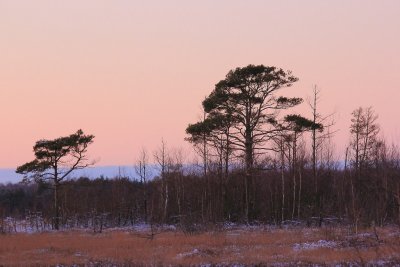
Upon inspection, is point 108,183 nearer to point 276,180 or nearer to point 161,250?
point 276,180

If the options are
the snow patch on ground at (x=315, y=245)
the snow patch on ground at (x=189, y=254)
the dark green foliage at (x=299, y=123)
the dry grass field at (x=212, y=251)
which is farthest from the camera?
the dark green foliage at (x=299, y=123)

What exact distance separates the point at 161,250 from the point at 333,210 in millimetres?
21630

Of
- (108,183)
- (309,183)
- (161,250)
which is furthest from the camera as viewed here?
(108,183)

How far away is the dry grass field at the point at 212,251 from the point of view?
17781 millimetres

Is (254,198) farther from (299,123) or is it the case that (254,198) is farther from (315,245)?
(315,245)

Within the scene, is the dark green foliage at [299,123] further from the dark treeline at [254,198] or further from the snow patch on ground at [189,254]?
the snow patch on ground at [189,254]

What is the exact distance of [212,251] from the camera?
2139 cm

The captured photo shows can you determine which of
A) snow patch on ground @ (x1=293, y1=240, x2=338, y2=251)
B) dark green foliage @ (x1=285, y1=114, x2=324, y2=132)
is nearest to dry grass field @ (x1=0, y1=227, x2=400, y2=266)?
snow patch on ground @ (x1=293, y1=240, x2=338, y2=251)

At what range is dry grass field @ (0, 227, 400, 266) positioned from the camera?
17.8 meters

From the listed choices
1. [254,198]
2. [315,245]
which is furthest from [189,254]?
[254,198]

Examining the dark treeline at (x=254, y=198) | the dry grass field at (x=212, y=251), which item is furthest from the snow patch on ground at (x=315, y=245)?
the dark treeline at (x=254, y=198)

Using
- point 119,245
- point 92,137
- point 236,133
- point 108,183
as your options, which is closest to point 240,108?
point 236,133

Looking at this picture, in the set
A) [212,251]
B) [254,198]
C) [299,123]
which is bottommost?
[212,251]

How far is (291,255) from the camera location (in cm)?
1914
